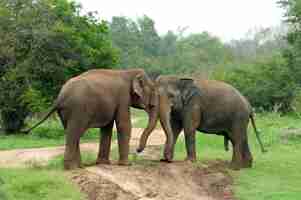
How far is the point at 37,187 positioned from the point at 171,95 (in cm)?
395

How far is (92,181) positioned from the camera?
1020cm

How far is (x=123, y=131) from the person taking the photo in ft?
39.4

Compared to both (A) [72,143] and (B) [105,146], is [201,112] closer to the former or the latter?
(B) [105,146]

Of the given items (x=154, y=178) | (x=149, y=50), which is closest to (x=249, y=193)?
(x=154, y=178)

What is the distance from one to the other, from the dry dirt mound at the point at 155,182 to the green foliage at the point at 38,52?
856 cm

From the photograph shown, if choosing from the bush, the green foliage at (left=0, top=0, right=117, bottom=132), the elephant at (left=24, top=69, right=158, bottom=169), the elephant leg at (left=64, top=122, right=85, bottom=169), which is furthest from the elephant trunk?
the bush

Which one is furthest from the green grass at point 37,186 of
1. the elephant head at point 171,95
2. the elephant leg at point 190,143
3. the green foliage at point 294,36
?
the green foliage at point 294,36

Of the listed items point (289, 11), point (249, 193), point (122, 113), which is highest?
point (289, 11)

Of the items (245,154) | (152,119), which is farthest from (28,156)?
(245,154)

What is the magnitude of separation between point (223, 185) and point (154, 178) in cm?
131

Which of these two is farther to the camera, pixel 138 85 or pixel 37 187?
pixel 138 85

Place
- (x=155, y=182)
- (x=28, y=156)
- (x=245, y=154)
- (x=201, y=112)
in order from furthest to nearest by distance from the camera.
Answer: (x=28, y=156), (x=245, y=154), (x=201, y=112), (x=155, y=182)

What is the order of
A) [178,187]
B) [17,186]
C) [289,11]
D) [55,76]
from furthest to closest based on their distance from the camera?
[289,11] < [55,76] < [178,187] < [17,186]

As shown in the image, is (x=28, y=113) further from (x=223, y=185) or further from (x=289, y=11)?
(x=223, y=185)
